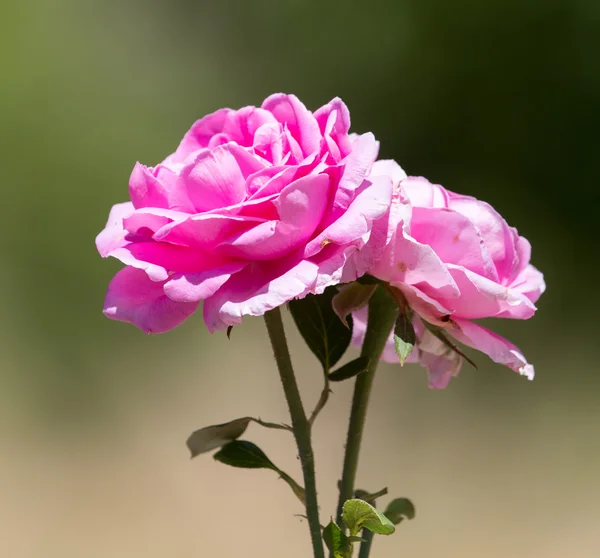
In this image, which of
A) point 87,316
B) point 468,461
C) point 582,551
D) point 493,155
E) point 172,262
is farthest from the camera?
point 493,155

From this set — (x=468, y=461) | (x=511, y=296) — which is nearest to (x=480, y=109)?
(x=468, y=461)

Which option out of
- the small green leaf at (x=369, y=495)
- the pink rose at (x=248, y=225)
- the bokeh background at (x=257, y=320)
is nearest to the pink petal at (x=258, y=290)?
the pink rose at (x=248, y=225)

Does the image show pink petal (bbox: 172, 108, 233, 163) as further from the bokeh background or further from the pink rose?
the bokeh background

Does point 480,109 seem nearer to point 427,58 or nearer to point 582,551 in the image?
point 427,58

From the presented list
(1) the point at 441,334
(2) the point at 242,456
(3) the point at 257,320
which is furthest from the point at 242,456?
(3) the point at 257,320

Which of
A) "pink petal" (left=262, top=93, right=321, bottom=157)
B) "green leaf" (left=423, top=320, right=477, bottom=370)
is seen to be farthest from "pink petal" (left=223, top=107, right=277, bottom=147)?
"green leaf" (left=423, top=320, right=477, bottom=370)

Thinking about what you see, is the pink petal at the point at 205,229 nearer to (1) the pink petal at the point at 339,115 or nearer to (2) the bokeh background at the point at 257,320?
(1) the pink petal at the point at 339,115
